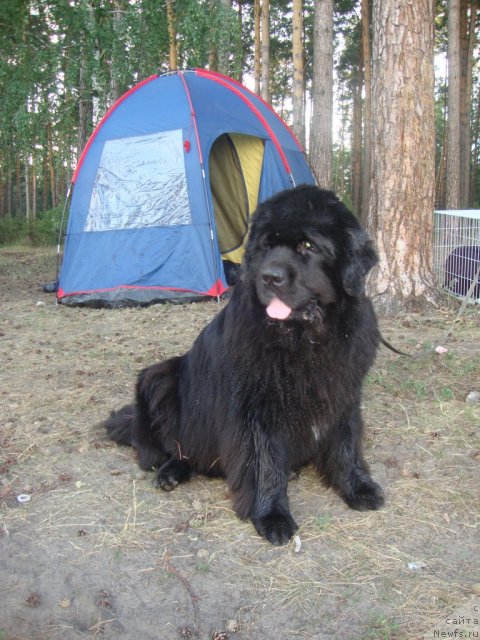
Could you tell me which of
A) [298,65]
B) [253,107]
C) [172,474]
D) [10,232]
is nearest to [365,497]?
[172,474]

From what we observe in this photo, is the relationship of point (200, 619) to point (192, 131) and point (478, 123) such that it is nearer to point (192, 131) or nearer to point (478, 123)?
point (192, 131)

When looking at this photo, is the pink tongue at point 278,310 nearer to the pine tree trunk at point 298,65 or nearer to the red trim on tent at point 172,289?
the red trim on tent at point 172,289

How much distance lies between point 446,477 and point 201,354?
1336mm

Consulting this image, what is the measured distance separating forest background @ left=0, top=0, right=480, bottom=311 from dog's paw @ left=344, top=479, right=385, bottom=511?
2987 millimetres

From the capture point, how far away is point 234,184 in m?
9.13

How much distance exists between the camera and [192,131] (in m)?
7.60

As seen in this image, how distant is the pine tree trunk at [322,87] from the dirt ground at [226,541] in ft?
27.0

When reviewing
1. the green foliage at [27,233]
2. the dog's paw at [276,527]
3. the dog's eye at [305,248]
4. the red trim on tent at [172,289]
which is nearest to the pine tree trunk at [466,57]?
the green foliage at [27,233]

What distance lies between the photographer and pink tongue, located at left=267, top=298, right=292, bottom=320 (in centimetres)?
225

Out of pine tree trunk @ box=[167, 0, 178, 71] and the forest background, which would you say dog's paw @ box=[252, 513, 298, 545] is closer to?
the forest background

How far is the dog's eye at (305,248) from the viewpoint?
89.2 inches

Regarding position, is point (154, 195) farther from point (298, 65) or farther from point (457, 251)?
point (298, 65)

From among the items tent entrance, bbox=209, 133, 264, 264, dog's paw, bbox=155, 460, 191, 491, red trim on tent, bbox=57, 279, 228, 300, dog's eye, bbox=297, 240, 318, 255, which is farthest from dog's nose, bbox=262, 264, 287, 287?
tent entrance, bbox=209, 133, 264, 264

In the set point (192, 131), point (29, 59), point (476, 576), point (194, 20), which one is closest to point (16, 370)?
point (476, 576)
